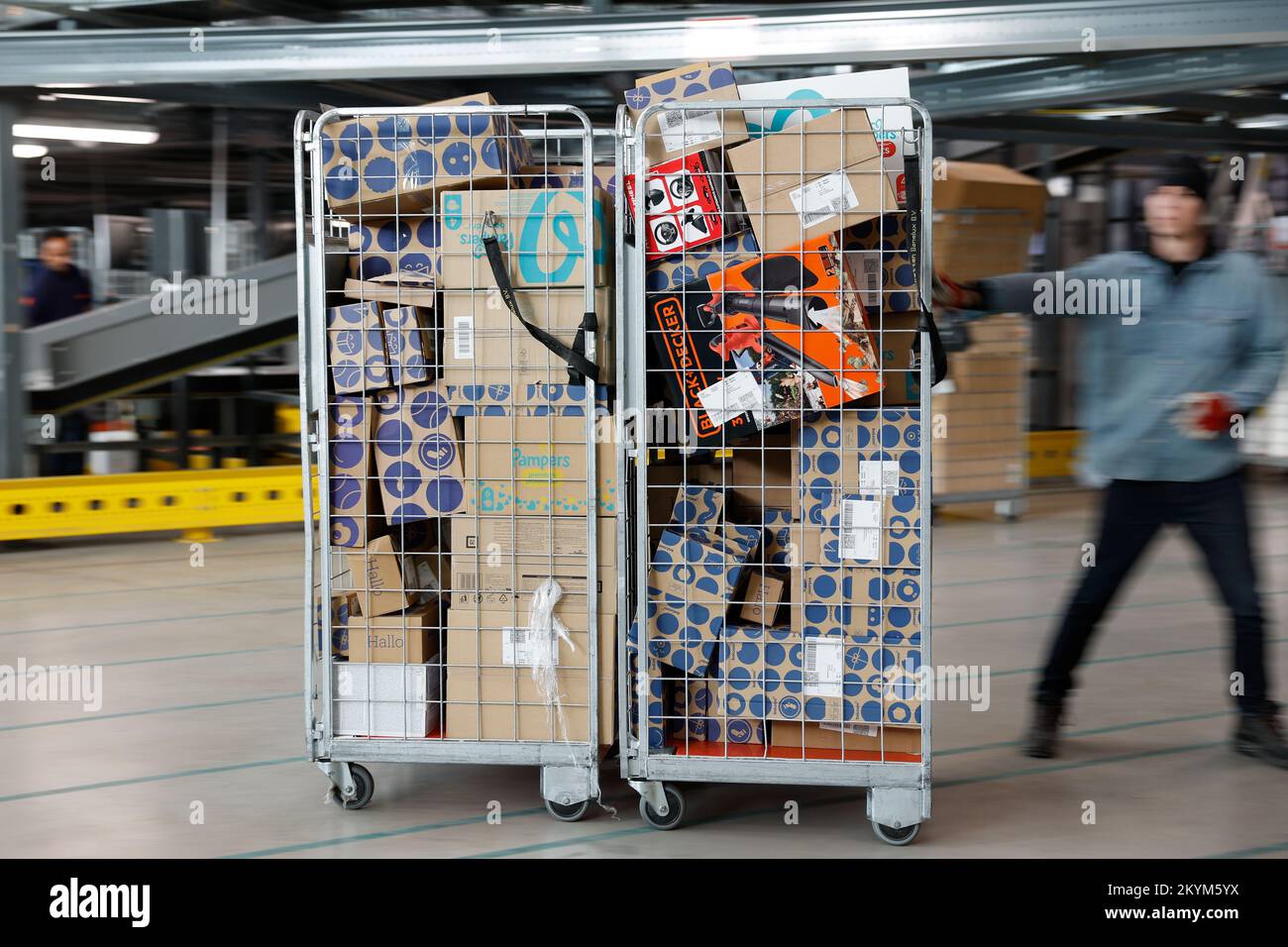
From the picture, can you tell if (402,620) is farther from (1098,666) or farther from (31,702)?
(1098,666)

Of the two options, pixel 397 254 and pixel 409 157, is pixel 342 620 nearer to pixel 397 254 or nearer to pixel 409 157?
pixel 397 254

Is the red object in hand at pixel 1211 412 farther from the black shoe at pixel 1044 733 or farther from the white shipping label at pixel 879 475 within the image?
the white shipping label at pixel 879 475

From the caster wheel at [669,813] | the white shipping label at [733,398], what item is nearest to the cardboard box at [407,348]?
the white shipping label at [733,398]

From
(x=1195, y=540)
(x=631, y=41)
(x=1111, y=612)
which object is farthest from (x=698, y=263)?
(x=631, y=41)

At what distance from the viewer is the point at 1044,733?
4.35m

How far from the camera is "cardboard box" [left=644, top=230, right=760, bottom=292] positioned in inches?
139

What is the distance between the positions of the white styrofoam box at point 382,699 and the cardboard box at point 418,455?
1.49 feet

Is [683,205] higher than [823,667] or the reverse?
higher

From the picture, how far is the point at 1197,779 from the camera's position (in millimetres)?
4125

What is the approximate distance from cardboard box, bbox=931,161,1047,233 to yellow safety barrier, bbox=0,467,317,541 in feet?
16.1

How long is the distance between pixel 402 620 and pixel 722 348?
1212mm

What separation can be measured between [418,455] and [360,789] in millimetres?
1018

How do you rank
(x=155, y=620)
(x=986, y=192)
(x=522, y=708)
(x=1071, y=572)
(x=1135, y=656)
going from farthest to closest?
(x=986, y=192) → (x=1071, y=572) → (x=155, y=620) → (x=1135, y=656) → (x=522, y=708)

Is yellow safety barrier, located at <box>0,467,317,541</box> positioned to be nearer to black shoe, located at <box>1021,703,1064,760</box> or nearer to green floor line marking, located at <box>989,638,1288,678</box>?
green floor line marking, located at <box>989,638,1288,678</box>
